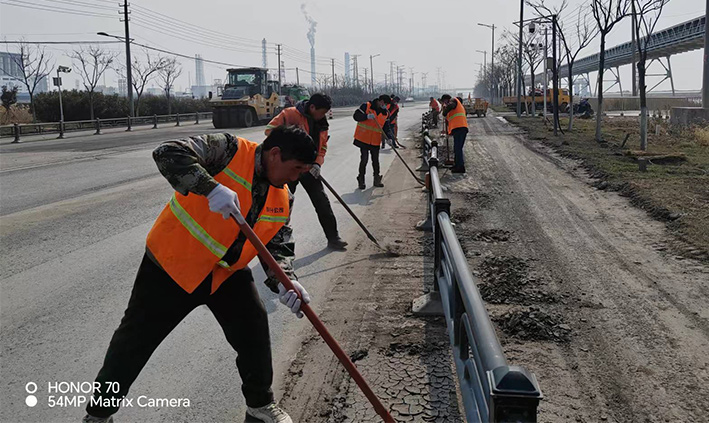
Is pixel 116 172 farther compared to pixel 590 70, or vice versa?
pixel 590 70

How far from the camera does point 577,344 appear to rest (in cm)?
428

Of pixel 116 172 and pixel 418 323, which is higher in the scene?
pixel 116 172

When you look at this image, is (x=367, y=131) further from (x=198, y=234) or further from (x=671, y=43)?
(x=671, y=43)

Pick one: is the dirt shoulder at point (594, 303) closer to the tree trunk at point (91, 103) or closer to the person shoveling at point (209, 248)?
the person shoveling at point (209, 248)

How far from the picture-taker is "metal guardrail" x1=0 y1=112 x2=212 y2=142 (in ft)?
87.7

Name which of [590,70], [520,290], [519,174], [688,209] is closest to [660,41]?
[590,70]

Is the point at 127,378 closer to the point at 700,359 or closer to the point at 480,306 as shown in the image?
the point at 480,306

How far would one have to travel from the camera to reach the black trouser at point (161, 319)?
2.83 meters

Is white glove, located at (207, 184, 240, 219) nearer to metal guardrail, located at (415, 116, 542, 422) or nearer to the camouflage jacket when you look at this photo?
the camouflage jacket

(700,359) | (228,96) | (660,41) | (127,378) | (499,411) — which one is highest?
(660,41)

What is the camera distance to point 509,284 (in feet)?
18.2

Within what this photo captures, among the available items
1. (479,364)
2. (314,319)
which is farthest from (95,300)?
(479,364)

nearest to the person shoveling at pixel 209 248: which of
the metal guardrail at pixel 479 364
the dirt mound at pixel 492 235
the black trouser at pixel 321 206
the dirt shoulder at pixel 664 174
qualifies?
the metal guardrail at pixel 479 364

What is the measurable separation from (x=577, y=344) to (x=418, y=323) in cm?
111
